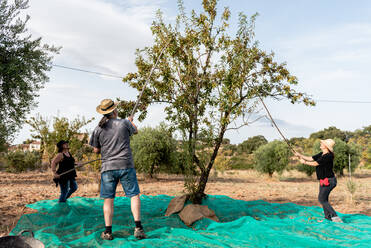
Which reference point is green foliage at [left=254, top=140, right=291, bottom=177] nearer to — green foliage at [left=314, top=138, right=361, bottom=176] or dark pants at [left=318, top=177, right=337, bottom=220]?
green foliage at [left=314, top=138, right=361, bottom=176]

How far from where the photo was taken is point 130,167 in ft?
16.3

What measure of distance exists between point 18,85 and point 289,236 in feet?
25.6

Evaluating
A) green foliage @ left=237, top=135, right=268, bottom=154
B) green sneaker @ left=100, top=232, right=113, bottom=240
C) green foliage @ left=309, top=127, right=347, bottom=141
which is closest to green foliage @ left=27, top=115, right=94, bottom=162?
green sneaker @ left=100, top=232, right=113, bottom=240

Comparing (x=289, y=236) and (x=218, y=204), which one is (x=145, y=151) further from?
(x=289, y=236)

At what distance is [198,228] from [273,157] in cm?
1469

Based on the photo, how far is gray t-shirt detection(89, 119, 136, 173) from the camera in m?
4.91

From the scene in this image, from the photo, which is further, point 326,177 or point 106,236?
point 326,177

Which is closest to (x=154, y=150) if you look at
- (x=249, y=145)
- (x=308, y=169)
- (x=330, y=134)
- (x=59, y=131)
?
(x=59, y=131)

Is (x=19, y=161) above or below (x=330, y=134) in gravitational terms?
below

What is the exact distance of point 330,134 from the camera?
54.8 metres

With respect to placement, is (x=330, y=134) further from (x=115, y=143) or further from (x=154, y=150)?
(x=115, y=143)

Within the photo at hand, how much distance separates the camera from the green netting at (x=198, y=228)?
476 centimetres

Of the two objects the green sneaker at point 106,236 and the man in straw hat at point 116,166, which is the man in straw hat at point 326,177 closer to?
the man in straw hat at point 116,166

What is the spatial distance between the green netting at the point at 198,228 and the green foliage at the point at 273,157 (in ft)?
37.8
